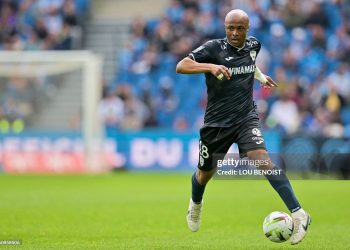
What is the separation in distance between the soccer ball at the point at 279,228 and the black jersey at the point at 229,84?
4.32 feet

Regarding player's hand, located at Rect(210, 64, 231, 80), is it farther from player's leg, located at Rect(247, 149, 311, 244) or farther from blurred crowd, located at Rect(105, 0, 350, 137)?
blurred crowd, located at Rect(105, 0, 350, 137)

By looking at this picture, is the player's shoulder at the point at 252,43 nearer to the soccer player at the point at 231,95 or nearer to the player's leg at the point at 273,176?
the soccer player at the point at 231,95

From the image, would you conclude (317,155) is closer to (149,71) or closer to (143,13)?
(149,71)

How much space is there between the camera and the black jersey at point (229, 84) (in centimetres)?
975

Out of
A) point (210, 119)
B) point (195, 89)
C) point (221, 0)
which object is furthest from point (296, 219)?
point (221, 0)

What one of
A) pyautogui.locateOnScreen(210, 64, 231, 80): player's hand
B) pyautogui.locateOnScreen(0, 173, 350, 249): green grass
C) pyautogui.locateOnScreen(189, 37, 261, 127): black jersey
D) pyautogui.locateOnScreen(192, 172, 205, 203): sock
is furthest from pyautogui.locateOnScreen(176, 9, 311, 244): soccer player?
pyautogui.locateOnScreen(0, 173, 350, 249): green grass

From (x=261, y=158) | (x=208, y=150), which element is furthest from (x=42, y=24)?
(x=261, y=158)

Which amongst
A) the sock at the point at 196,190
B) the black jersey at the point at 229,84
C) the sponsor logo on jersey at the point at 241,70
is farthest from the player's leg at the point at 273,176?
the sock at the point at 196,190

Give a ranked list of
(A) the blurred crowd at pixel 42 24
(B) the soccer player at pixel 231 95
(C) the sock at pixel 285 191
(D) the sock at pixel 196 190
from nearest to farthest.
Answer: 1. (C) the sock at pixel 285 191
2. (B) the soccer player at pixel 231 95
3. (D) the sock at pixel 196 190
4. (A) the blurred crowd at pixel 42 24

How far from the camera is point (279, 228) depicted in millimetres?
8984

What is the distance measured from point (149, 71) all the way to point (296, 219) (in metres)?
18.5

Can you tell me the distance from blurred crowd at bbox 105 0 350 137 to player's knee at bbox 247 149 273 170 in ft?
44.7

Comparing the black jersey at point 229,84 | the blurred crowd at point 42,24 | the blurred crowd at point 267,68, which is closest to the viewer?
the black jersey at point 229,84

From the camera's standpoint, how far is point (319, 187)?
19.2m
